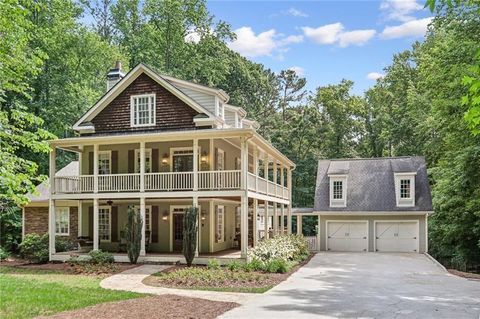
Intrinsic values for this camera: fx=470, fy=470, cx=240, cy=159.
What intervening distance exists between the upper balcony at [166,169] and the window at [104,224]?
195 centimetres

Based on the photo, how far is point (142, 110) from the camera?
2270 centimetres

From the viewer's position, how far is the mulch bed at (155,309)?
32.3ft

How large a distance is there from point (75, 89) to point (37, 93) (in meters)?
2.55

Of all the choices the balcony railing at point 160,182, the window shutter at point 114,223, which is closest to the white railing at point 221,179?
the balcony railing at point 160,182

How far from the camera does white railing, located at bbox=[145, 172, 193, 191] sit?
20125 millimetres

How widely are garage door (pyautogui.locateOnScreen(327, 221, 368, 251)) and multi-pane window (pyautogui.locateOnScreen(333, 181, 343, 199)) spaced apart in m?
1.65

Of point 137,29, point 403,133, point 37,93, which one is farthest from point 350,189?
point 137,29

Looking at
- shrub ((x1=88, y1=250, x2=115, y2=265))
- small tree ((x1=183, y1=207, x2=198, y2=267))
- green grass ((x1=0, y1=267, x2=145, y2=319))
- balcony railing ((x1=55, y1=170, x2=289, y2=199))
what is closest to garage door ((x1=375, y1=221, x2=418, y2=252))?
balcony railing ((x1=55, y1=170, x2=289, y2=199))

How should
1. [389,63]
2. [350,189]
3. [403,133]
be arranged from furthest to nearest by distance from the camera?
[389,63]
[403,133]
[350,189]

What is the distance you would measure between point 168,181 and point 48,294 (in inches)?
350

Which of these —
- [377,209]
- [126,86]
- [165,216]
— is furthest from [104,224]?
[377,209]

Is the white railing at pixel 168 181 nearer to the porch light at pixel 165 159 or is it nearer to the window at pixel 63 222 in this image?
the porch light at pixel 165 159

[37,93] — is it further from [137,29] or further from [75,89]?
[137,29]

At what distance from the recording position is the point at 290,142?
45375mm
